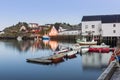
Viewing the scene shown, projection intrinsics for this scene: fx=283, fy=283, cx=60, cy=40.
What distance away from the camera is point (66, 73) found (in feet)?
76.7

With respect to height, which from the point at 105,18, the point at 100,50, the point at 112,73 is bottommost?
the point at 100,50

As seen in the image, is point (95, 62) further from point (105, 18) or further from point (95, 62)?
point (105, 18)

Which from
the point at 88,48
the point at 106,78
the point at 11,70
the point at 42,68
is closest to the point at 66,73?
the point at 42,68

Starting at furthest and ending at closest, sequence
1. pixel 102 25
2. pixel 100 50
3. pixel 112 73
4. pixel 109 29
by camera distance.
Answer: pixel 109 29 < pixel 102 25 < pixel 100 50 < pixel 112 73

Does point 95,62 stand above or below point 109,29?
below

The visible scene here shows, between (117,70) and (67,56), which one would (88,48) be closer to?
(67,56)

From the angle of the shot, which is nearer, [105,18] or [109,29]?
[109,29]

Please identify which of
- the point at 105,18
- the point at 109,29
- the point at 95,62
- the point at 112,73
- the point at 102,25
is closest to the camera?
the point at 112,73

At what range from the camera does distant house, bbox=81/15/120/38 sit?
63.8 meters

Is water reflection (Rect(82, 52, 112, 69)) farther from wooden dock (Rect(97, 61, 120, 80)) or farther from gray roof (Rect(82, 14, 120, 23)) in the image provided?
gray roof (Rect(82, 14, 120, 23))

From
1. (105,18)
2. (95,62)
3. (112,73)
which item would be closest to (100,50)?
(95,62)

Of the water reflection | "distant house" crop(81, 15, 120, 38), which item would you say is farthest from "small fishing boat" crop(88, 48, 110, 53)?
"distant house" crop(81, 15, 120, 38)

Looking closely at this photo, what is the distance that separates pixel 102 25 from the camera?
2516 inches

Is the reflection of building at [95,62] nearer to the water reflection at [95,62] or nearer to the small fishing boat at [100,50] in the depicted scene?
the water reflection at [95,62]
